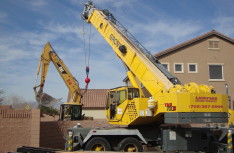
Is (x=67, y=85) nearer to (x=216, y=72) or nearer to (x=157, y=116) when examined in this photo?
(x=157, y=116)

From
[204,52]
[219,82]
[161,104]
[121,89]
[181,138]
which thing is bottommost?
[181,138]

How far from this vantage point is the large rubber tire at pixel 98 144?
10.7 m

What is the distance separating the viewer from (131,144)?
10805mm

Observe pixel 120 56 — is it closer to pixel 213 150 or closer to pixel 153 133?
pixel 153 133

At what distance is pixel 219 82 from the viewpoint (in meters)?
24.0

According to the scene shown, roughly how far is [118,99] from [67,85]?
8.58m

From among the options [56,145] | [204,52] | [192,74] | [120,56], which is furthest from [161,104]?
[204,52]

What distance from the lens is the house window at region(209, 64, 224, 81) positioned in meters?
24.3

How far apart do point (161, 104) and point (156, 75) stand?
1636 millimetres

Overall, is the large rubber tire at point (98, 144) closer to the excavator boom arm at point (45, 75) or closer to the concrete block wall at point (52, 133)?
the concrete block wall at point (52, 133)

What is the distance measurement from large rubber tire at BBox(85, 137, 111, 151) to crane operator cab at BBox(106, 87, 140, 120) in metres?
1.22

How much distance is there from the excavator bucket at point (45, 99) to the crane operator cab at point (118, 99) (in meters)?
6.71

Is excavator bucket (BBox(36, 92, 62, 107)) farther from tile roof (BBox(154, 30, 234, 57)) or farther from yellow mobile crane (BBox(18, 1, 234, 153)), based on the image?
tile roof (BBox(154, 30, 234, 57))

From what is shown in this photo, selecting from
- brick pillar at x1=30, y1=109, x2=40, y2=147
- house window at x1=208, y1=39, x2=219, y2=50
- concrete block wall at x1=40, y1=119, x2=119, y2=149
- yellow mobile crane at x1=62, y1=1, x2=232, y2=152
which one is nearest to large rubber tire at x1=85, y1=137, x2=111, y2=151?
yellow mobile crane at x1=62, y1=1, x2=232, y2=152
